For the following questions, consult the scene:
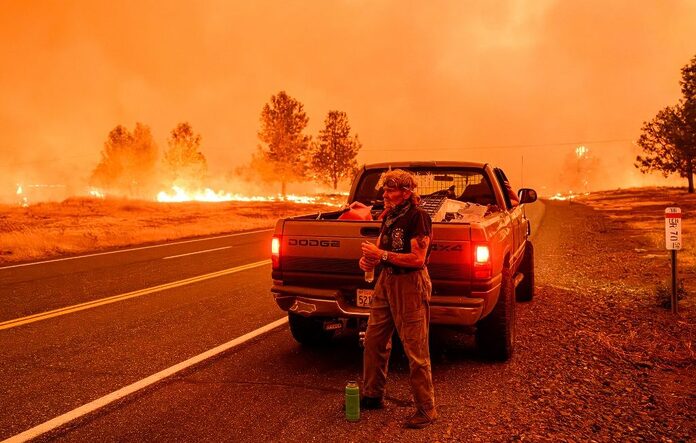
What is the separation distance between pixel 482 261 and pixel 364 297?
3.66ft

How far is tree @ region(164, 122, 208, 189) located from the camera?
73.8 metres

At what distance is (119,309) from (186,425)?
457 centimetres

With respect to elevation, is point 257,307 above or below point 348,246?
below

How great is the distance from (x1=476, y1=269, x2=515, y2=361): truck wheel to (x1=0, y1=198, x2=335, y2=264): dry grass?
14.0m

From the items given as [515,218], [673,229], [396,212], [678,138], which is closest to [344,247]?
[396,212]


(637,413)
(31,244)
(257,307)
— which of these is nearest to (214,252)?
(31,244)

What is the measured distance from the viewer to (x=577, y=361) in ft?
18.1

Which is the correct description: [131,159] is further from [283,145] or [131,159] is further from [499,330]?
[499,330]

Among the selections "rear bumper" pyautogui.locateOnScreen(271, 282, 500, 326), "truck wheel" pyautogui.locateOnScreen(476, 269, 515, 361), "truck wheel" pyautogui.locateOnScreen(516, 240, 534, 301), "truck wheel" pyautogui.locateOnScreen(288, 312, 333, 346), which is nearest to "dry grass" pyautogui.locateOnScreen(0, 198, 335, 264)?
"truck wheel" pyautogui.locateOnScreen(288, 312, 333, 346)

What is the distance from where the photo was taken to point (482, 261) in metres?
4.77

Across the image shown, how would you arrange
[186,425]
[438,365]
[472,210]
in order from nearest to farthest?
[186,425] < [438,365] < [472,210]

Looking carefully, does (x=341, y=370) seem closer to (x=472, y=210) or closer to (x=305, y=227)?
(x=305, y=227)

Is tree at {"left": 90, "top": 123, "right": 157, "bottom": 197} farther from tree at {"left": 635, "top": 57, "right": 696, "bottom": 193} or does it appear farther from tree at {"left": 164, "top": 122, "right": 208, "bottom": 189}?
tree at {"left": 635, "top": 57, "right": 696, "bottom": 193}

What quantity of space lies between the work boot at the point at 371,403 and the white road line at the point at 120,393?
191 centimetres
